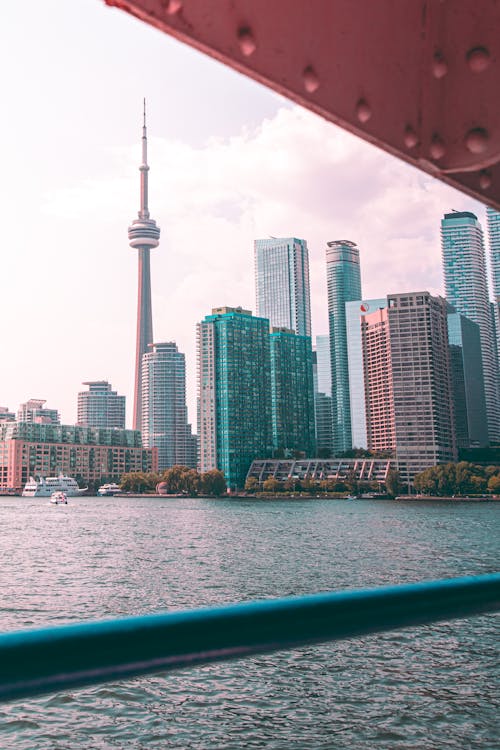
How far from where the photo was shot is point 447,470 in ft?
630

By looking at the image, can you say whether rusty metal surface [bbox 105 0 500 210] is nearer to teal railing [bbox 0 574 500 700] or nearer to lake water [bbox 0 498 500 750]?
teal railing [bbox 0 574 500 700]

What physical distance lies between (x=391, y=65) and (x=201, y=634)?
10.3 ft

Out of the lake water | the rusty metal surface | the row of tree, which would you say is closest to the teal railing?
the rusty metal surface

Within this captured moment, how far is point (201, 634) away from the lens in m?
2.40

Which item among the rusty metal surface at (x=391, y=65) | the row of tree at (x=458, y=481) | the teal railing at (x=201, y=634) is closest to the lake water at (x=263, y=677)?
the teal railing at (x=201, y=634)

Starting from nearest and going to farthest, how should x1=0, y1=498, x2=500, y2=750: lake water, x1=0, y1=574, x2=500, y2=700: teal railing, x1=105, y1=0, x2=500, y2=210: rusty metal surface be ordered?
x1=0, y1=574, x2=500, y2=700: teal railing → x1=105, y1=0, x2=500, y2=210: rusty metal surface → x1=0, y1=498, x2=500, y2=750: lake water

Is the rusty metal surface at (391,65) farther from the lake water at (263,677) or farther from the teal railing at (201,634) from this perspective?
the lake water at (263,677)

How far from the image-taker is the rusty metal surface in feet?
10.8

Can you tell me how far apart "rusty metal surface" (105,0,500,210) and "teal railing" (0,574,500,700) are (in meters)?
2.38

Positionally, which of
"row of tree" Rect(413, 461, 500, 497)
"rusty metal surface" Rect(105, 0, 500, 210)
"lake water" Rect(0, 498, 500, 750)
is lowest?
"lake water" Rect(0, 498, 500, 750)

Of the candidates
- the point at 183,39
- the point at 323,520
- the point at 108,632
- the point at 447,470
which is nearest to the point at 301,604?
the point at 108,632

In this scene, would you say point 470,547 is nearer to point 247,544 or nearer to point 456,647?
point 247,544

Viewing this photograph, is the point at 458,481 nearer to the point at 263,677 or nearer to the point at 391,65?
the point at 263,677

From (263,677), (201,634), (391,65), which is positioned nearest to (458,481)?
(263,677)
